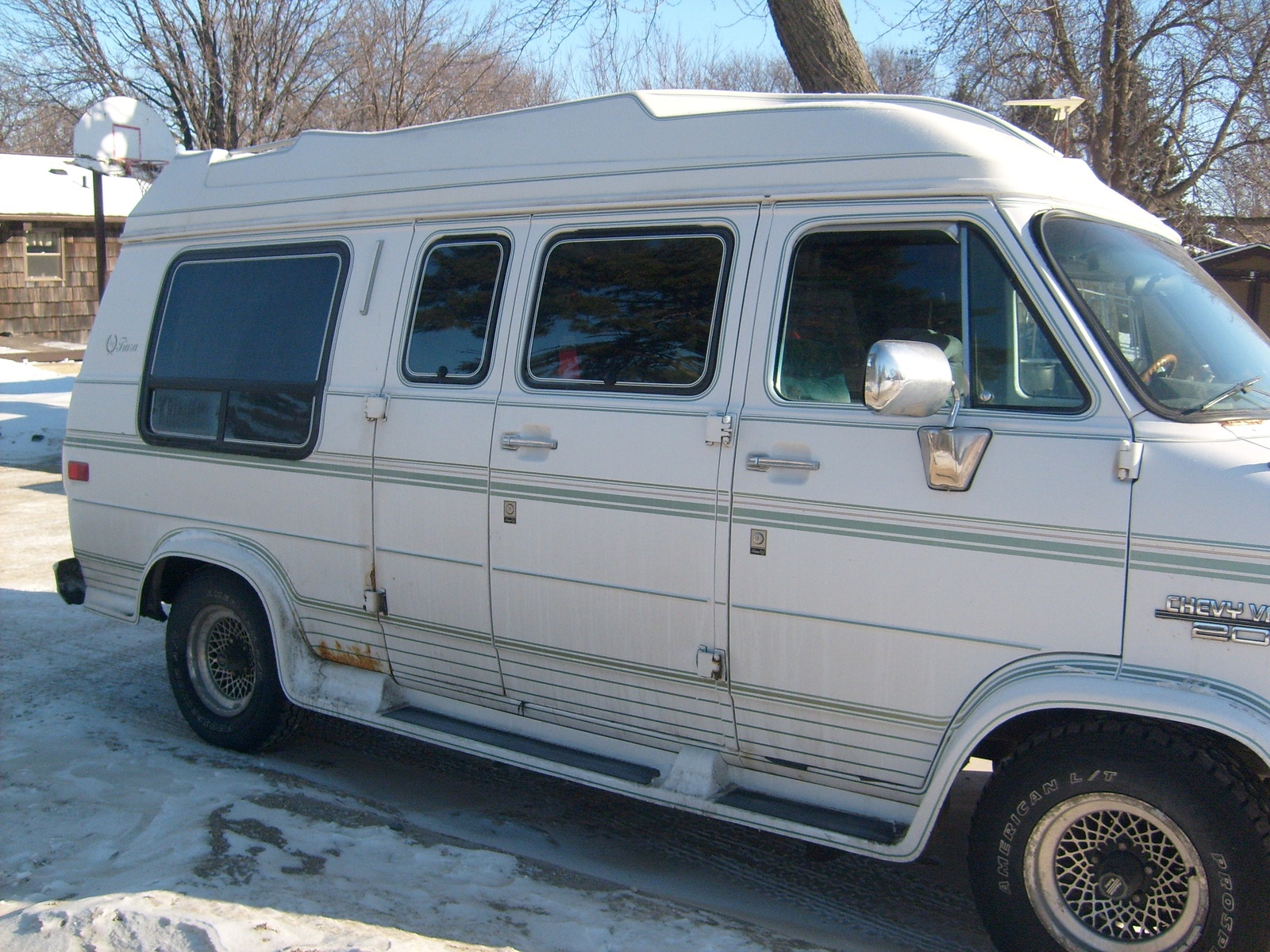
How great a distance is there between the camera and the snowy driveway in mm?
3582

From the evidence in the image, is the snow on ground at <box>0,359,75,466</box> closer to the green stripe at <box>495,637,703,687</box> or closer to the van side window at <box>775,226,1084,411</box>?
the green stripe at <box>495,637,703,687</box>

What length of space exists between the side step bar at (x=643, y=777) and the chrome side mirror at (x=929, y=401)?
116 centimetres

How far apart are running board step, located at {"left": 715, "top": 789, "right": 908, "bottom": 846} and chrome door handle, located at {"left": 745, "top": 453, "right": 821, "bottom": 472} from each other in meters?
1.16

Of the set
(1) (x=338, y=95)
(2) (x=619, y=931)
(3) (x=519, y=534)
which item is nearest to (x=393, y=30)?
(1) (x=338, y=95)

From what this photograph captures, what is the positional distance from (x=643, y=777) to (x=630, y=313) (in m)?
1.72

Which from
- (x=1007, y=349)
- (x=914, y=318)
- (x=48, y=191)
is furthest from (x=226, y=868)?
(x=48, y=191)

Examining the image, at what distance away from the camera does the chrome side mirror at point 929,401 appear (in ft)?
10.6

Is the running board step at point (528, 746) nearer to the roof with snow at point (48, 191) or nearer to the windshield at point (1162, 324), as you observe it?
the windshield at point (1162, 324)

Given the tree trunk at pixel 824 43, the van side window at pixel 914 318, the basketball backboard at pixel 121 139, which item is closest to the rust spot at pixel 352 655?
the van side window at pixel 914 318

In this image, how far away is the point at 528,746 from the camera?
176 inches

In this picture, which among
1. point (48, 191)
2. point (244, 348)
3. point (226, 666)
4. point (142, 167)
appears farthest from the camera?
point (48, 191)

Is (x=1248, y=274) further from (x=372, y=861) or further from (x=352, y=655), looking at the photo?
(x=372, y=861)

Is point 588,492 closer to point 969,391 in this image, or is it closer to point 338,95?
point 969,391

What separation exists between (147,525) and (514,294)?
240cm
